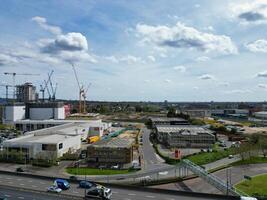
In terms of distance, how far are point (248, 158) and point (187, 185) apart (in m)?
14.8

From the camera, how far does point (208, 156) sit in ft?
144

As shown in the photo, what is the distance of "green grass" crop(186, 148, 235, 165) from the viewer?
41.5 meters

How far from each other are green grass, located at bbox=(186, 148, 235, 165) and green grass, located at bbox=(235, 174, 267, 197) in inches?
342

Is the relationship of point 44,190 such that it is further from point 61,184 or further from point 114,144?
point 114,144

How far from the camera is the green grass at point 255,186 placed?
27.5 meters

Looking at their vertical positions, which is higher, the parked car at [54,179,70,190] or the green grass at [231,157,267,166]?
the parked car at [54,179,70,190]

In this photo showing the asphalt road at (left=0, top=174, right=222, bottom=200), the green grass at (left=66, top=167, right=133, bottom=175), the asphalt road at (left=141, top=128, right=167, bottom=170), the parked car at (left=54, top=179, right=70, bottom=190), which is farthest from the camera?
the asphalt road at (left=141, top=128, right=167, bottom=170)

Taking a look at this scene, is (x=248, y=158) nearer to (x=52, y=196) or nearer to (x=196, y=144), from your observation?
(x=196, y=144)

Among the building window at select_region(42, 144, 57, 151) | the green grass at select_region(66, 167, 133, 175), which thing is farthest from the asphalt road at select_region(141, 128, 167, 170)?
the building window at select_region(42, 144, 57, 151)

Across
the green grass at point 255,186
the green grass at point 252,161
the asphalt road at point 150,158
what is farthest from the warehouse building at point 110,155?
the green grass at point 255,186

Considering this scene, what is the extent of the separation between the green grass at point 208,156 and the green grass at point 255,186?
28.5 feet

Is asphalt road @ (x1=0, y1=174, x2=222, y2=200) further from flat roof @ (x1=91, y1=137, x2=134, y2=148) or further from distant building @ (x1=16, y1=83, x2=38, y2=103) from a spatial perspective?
distant building @ (x1=16, y1=83, x2=38, y2=103)

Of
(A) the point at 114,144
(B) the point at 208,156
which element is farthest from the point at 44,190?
(B) the point at 208,156

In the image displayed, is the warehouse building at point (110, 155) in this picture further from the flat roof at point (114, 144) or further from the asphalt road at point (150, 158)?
the asphalt road at point (150, 158)
